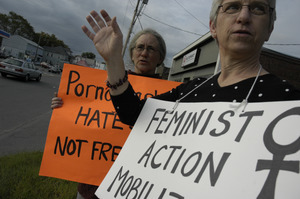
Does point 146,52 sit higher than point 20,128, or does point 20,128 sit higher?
point 146,52

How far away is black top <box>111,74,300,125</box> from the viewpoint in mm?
845

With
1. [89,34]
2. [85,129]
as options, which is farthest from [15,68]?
[89,34]

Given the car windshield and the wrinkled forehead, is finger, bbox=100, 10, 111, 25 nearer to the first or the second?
the wrinkled forehead

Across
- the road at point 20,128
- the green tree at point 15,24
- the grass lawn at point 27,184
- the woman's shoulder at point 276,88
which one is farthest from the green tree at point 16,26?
the woman's shoulder at point 276,88

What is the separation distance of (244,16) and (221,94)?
36cm

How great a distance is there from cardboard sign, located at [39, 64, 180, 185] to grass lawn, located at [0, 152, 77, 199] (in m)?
1.06

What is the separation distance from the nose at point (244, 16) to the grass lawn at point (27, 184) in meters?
2.79

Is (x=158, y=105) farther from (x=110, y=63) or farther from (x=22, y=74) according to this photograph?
(x=22, y=74)

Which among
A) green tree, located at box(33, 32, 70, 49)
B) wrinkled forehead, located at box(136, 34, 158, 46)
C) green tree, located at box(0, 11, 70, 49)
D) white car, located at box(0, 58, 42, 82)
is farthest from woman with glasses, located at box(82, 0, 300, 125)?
green tree, located at box(33, 32, 70, 49)

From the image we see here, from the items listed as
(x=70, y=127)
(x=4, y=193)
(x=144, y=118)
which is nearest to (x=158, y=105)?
(x=144, y=118)

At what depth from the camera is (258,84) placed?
911 mm

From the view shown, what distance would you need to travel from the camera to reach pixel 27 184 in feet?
8.99

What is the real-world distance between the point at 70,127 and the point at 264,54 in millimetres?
9840

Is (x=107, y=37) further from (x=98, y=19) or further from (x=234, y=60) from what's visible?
(x=234, y=60)
